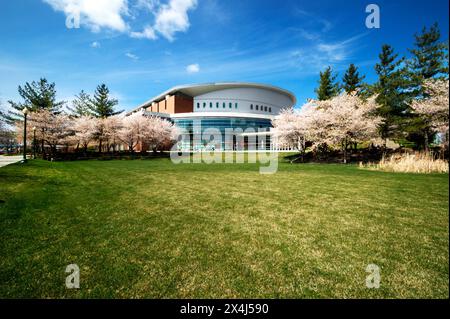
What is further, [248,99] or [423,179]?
[248,99]

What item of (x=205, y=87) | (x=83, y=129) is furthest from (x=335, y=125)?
(x=205, y=87)

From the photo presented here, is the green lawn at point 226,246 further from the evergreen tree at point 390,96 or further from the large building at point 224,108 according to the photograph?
the large building at point 224,108

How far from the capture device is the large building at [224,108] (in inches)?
2215

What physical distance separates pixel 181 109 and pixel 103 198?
60955 mm

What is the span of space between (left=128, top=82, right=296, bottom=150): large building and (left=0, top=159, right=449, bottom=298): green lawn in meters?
46.6

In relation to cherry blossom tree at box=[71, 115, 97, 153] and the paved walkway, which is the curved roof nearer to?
cherry blossom tree at box=[71, 115, 97, 153]

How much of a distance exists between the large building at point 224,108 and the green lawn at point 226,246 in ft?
153

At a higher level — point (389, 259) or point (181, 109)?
point (181, 109)

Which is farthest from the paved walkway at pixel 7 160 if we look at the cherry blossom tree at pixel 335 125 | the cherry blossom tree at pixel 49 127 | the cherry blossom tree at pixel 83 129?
the cherry blossom tree at pixel 335 125

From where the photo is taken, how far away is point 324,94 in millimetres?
37938

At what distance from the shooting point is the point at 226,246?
3.80 meters

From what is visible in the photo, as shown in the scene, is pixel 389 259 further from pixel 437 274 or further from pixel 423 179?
pixel 423 179
